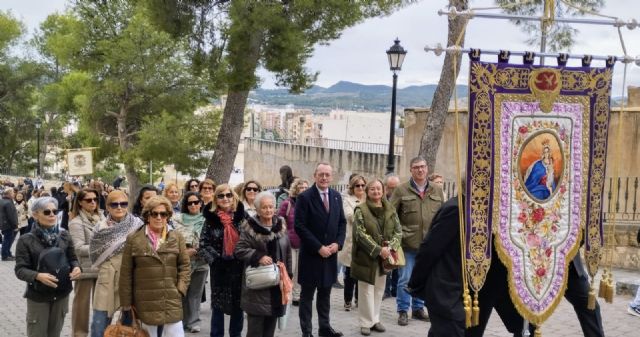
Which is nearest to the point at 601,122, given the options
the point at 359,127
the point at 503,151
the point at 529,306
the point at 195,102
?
the point at 503,151

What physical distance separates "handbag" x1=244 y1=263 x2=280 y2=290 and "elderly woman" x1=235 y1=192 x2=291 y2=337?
Answer: 0.05 meters

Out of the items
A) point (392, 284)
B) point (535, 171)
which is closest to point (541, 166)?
point (535, 171)

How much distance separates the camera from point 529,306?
6117mm

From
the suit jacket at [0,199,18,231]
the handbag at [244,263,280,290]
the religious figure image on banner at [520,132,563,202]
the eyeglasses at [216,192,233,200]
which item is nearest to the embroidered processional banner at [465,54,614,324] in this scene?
the religious figure image on banner at [520,132,563,202]

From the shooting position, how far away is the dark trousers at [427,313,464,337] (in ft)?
19.0

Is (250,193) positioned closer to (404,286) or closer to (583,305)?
(404,286)

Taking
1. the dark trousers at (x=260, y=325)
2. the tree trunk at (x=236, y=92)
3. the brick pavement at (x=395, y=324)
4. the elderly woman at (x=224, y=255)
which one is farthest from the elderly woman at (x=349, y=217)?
the tree trunk at (x=236, y=92)

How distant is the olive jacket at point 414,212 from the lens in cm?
899

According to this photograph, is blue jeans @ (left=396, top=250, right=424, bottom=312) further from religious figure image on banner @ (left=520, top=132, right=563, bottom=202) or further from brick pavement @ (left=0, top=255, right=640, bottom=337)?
religious figure image on banner @ (left=520, top=132, right=563, bottom=202)

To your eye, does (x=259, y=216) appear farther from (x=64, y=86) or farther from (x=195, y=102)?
(x=64, y=86)

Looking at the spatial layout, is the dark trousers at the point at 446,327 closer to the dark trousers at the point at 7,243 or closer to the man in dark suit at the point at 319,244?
the man in dark suit at the point at 319,244

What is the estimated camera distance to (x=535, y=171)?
6.14m

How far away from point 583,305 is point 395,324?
9.86ft

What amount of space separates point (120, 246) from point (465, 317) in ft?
10.1
